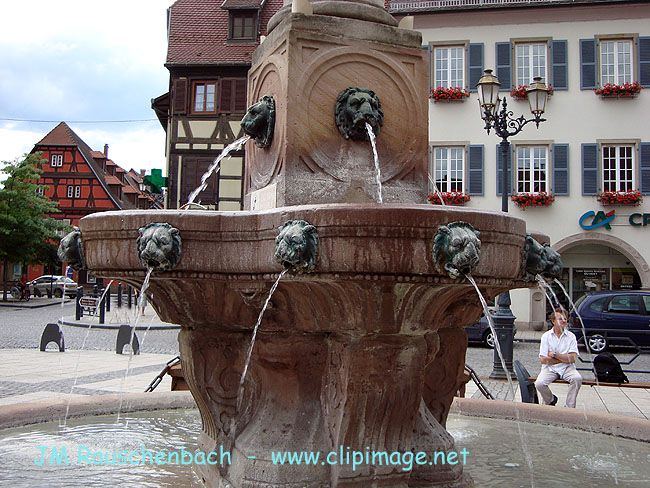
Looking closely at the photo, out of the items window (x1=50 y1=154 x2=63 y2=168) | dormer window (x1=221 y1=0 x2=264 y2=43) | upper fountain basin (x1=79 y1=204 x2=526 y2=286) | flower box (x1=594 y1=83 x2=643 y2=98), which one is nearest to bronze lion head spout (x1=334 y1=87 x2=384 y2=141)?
upper fountain basin (x1=79 y1=204 x2=526 y2=286)

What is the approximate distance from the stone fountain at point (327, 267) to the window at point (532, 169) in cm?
1901

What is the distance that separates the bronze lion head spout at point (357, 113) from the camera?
420cm

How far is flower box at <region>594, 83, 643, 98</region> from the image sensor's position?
2202 centimetres

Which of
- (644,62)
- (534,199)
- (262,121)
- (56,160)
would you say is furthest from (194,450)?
(56,160)

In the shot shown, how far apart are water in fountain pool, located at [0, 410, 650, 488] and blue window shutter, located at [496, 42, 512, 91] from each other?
18732mm

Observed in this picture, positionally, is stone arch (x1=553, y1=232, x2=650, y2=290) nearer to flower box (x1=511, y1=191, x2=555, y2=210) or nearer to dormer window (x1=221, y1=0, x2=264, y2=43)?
flower box (x1=511, y1=191, x2=555, y2=210)

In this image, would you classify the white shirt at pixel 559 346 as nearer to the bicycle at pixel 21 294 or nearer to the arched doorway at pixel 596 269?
the arched doorway at pixel 596 269

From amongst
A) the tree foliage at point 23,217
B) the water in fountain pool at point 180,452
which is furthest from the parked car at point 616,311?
the tree foliage at point 23,217

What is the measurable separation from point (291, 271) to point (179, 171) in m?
22.9

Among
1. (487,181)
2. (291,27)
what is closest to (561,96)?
(487,181)

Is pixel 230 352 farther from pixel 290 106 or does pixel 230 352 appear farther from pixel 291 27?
pixel 291 27

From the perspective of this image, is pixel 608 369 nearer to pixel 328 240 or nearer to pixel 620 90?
pixel 328 240

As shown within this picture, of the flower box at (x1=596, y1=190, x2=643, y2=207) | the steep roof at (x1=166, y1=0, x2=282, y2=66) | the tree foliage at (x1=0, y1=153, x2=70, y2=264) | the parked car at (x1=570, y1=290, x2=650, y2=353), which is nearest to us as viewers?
the parked car at (x1=570, y1=290, x2=650, y2=353)

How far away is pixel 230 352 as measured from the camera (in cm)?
402
